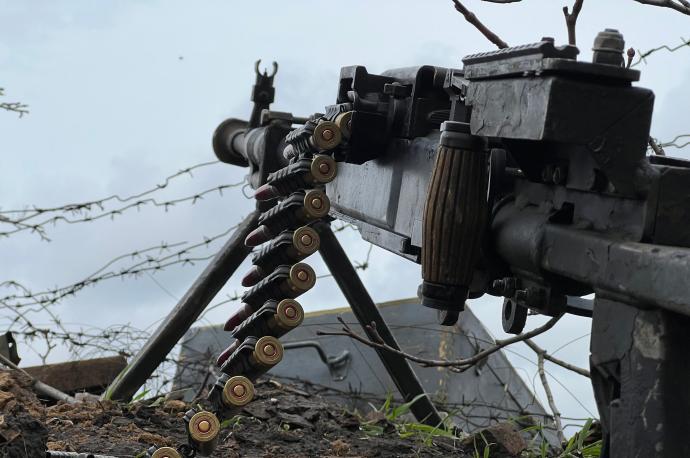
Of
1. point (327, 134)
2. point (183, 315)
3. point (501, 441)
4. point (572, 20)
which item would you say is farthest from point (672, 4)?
point (183, 315)

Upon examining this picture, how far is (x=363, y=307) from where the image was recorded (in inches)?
241

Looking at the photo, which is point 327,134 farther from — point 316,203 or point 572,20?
point 572,20

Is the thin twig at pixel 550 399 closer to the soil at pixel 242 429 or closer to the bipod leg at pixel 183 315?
the soil at pixel 242 429

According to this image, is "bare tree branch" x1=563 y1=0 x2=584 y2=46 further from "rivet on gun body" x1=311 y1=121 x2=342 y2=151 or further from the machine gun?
"rivet on gun body" x1=311 y1=121 x2=342 y2=151

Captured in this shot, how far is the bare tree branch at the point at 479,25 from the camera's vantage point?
3984mm

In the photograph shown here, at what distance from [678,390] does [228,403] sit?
174cm

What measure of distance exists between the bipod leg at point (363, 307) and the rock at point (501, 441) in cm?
132

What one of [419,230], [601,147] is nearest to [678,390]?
[601,147]

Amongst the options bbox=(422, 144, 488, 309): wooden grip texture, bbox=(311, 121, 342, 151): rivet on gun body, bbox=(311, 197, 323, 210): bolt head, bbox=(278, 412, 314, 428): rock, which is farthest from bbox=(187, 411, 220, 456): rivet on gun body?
bbox=(278, 412, 314, 428): rock

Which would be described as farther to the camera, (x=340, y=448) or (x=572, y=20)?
(x=340, y=448)

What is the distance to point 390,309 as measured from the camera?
7656 mm

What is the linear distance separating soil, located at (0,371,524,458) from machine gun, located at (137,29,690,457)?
77 cm

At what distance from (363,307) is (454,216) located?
3.32 meters

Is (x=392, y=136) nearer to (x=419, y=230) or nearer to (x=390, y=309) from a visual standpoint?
(x=419, y=230)
